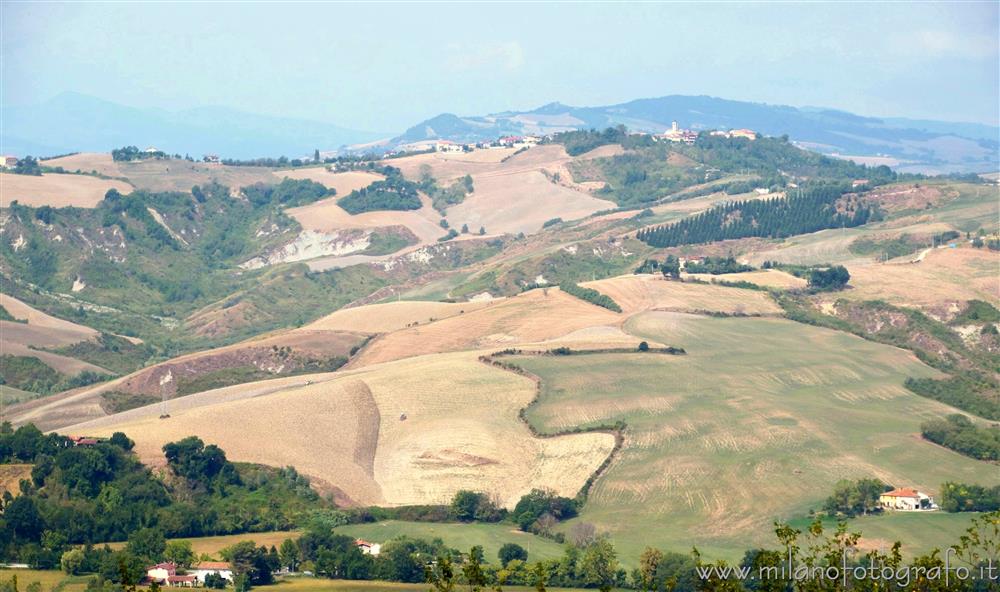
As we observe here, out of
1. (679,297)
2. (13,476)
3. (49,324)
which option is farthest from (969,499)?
(49,324)

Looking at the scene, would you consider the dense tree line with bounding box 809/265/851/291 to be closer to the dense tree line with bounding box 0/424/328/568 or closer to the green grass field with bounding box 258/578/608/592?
the dense tree line with bounding box 0/424/328/568

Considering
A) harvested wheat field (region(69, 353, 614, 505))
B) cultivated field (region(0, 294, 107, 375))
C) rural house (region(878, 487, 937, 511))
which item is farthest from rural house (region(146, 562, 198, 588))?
cultivated field (region(0, 294, 107, 375))

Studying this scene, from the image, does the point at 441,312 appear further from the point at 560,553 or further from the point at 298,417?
the point at 560,553

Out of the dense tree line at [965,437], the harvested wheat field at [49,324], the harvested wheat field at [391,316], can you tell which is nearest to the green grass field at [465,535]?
the dense tree line at [965,437]

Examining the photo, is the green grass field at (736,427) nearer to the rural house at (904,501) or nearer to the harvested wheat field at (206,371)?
the rural house at (904,501)

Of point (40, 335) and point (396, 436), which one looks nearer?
point (396, 436)

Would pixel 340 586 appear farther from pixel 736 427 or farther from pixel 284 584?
pixel 736 427

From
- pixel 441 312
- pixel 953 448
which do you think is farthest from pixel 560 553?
pixel 441 312
